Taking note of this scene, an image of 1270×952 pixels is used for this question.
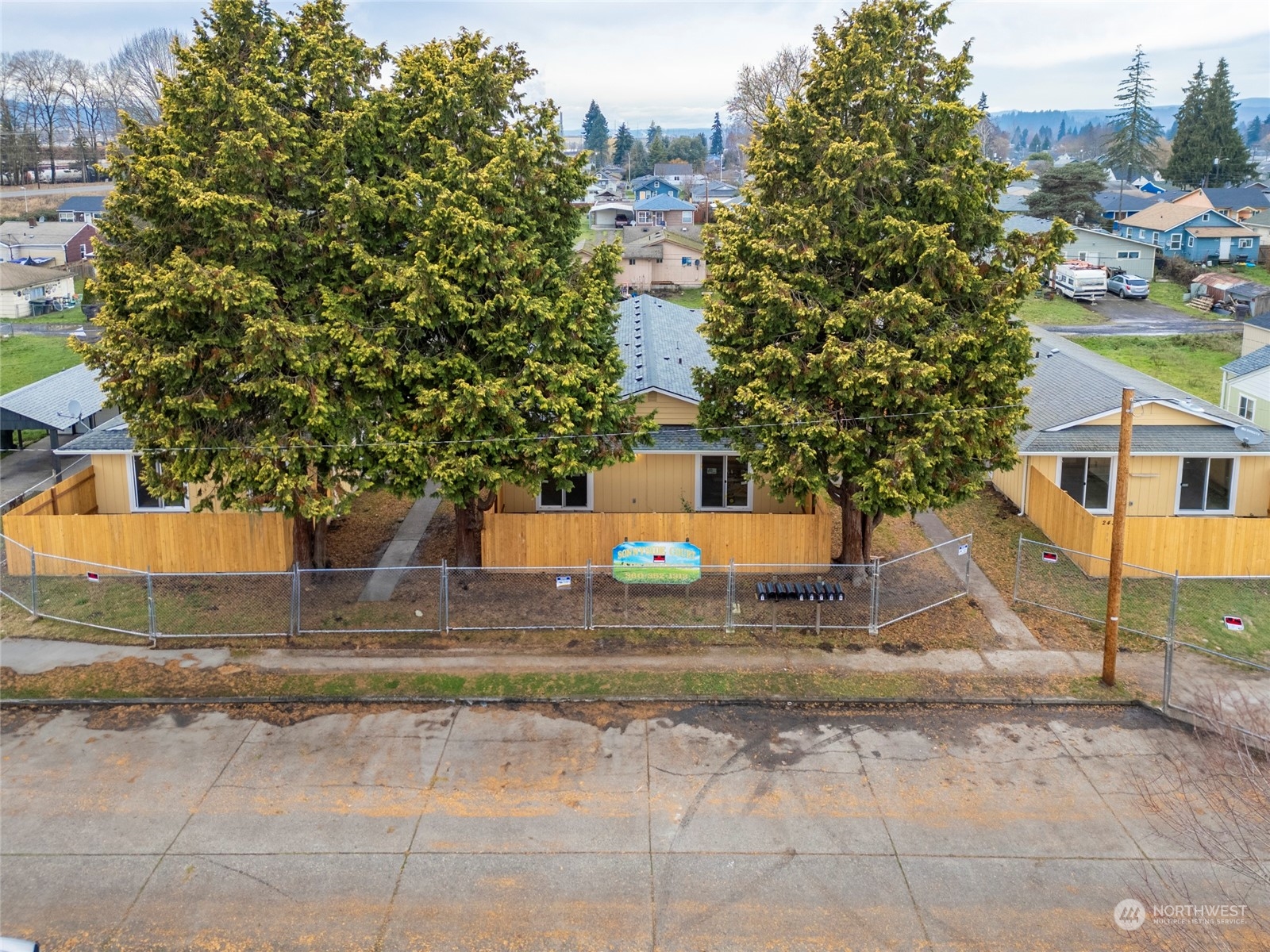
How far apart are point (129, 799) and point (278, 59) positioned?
13.6 m

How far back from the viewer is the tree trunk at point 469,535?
22297 millimetres

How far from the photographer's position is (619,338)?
3103 centimetres

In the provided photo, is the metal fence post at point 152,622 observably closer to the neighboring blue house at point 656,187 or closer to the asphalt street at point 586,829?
the asphalt street at point 586,829

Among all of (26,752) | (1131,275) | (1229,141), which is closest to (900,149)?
(26,752)

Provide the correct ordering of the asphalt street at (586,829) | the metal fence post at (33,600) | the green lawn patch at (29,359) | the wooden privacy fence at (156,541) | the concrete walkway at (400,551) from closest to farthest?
the asphalt street at (586,829) < the metal fence post at (33,600) < the concrete walkway at (400,551) < the wooden privacy fence at (156,541) < the green lawn patch at (29,359)

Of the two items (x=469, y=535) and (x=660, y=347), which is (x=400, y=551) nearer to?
(x=469, y=535)

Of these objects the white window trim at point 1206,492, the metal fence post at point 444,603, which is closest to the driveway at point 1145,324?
the white window trim at point 1206,492

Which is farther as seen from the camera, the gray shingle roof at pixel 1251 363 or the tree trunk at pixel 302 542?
the gray shingle roof at pixel 1251 363

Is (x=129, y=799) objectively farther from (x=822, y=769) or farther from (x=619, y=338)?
(x=619, y=338)

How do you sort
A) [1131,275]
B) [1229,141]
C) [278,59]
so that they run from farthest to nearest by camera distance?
[1229,141] < [1131,275] < [278,59]

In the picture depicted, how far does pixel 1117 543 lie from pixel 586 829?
1059cm

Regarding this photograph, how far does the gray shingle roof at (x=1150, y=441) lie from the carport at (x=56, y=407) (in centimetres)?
2540
